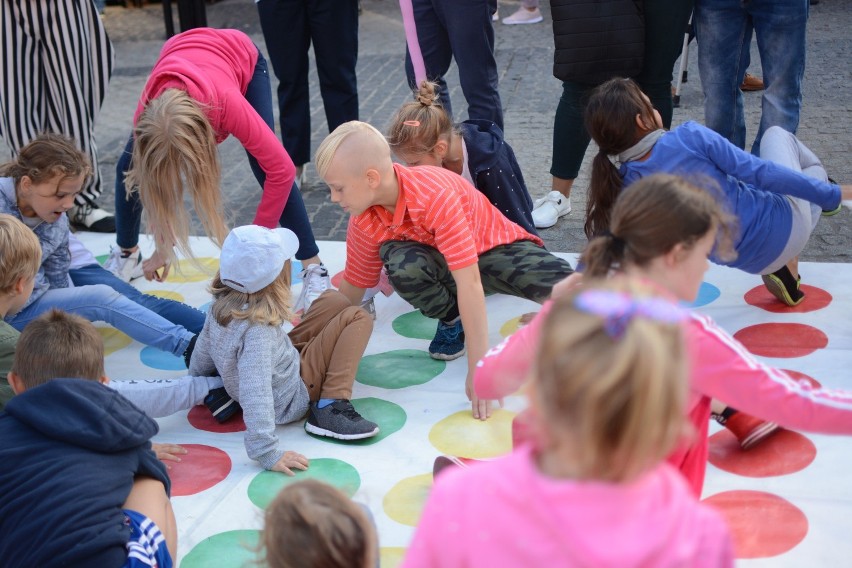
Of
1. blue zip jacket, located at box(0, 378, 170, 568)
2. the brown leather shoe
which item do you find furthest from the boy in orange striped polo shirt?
the brown leather shoe

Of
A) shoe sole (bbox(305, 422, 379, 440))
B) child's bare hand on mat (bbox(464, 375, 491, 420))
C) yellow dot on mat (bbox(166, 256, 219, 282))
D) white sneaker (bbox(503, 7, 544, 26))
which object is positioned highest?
white sneaker (bbox(503, 7, 544, 26))

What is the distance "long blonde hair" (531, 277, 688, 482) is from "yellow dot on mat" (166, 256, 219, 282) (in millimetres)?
2859

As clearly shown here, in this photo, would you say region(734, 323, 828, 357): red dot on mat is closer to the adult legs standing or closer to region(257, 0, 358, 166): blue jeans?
region(257, 0, 358, 166): blue jeans

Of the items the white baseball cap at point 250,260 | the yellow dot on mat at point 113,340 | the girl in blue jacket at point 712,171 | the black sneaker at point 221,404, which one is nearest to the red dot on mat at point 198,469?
the black sneaker at point 221,404

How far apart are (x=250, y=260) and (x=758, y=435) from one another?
55.4 inches

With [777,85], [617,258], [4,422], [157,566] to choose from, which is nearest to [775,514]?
[617,258]

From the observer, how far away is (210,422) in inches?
109

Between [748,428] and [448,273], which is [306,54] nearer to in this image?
[448,273]

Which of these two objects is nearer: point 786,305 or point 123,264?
point 786,305

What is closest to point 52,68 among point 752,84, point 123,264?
point 123,264

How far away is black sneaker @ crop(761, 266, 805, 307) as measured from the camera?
301 centimetres

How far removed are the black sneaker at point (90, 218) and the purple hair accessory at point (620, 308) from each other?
362cm

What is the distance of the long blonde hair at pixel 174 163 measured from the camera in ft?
9.58

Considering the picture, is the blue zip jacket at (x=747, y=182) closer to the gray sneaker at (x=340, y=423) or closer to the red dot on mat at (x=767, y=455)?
the red dot on mat at (x=767, y=455)
